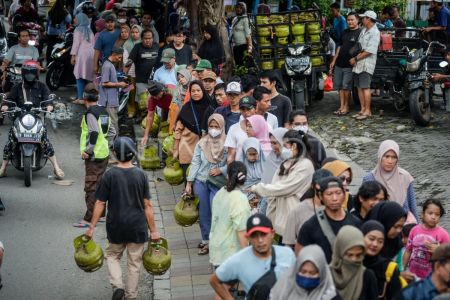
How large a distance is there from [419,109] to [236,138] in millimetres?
5442

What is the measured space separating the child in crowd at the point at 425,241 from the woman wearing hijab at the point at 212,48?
817 cm

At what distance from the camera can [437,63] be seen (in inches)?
517

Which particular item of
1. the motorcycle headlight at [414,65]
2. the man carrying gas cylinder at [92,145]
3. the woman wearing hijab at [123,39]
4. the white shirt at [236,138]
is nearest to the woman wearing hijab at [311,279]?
the white shirt at [236,138]

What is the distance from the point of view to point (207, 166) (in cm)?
787

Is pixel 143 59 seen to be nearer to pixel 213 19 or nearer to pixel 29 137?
pixel 213 19

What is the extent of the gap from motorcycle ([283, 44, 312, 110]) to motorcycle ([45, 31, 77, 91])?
19.3 feet

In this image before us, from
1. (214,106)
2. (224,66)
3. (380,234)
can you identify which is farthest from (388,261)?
(224,66)

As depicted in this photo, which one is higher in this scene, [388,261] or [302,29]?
[302,29]

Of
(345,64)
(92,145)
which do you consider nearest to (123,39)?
(345,64)

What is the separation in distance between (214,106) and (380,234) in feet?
14.5

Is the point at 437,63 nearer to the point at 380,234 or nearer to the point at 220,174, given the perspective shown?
the point at 220,174

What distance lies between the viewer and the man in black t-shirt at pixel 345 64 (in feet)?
42.7

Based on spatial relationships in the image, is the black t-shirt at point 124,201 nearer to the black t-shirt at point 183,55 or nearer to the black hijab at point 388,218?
the black hijab at point 388,218

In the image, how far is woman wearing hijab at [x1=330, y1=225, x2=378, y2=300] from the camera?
14.4 feet
